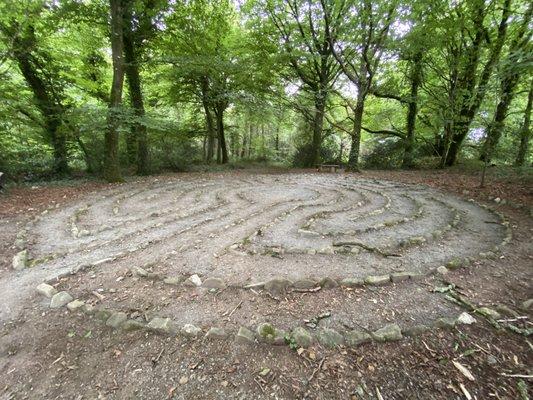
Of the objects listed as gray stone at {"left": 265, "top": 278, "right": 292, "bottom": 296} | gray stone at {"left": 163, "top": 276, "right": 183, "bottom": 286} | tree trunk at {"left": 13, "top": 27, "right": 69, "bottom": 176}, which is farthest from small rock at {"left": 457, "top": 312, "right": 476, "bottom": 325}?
tree trunk at {"left": 13, "top": 27, "right": 69, "bottom": 176}

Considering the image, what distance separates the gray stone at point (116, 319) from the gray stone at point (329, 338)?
6.49 feet

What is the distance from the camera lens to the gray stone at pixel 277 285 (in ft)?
10.7

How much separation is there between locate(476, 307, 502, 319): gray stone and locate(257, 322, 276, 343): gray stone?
2.16 meters

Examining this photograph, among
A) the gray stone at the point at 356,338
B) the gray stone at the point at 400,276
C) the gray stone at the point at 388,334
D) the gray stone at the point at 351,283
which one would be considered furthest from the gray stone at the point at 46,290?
the gray stone at the point at 400,276

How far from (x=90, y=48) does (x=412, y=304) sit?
45.7 feet

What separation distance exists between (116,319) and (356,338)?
2393 millimetres

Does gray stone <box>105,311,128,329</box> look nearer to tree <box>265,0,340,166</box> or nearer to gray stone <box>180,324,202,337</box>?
gray stone <box>180,324,202,337</box>

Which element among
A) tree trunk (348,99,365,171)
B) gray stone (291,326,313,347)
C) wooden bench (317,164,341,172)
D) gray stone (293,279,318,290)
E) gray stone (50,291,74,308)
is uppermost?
tree trunk (348,99,365,171)

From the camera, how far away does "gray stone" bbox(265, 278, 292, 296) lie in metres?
3.25

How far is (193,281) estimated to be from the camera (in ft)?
11.3

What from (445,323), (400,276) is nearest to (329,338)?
(445,323)

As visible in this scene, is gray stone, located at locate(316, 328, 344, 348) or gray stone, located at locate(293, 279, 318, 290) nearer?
gray stone, located at locate(316, 328, 344, 348)

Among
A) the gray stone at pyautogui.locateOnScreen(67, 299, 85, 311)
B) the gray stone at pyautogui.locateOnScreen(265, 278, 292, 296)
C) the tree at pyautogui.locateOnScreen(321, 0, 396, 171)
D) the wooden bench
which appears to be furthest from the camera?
the wooden bench

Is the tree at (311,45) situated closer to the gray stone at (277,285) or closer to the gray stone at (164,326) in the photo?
the gray stone at (277,285)
